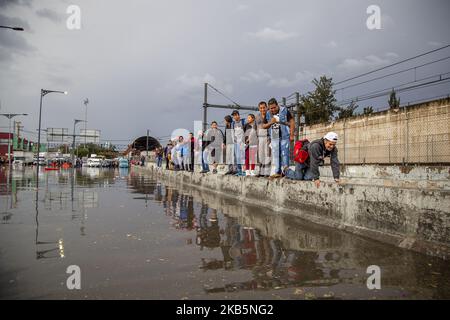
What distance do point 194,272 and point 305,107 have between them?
35.9 m

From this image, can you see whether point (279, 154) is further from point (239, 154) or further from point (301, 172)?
point (239, 154)

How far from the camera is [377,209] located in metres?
4.28

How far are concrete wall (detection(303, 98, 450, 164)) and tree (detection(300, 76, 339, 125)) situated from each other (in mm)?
8379

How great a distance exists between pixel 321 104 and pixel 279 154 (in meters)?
30.2

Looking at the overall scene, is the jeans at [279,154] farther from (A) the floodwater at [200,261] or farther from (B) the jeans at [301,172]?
(A) the floodwater at [200,261]

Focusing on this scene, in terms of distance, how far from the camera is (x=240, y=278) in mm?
2871

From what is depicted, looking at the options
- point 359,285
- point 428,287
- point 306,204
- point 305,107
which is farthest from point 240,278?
point 305,107

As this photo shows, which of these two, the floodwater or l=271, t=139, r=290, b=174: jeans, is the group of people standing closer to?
l=271, t=139, r=290, b=174: jeans

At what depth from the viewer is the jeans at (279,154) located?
766cm

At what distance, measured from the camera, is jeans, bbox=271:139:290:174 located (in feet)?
25.1

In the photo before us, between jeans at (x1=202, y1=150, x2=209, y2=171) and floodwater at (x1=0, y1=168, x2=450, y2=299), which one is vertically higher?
jeans at (x1=202, y1=150, x2=209, y2=171)

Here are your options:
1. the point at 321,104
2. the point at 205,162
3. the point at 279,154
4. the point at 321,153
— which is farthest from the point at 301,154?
the point at 321,104

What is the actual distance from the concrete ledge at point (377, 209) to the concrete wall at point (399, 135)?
556 inches

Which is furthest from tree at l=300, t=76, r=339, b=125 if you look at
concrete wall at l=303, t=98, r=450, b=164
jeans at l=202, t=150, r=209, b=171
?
jeans at l=202, t=150, r=209, b=171
